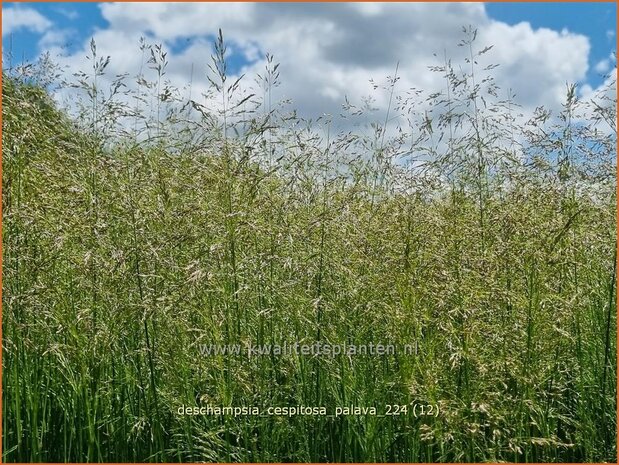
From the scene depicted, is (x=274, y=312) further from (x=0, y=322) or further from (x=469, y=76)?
(x=469, y=76)

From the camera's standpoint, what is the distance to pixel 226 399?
8.43ft

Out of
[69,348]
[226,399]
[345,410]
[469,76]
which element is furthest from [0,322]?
[469,76]

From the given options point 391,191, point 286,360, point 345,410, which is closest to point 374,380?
point 345,410

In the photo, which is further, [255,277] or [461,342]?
[255,277]

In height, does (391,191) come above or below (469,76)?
below

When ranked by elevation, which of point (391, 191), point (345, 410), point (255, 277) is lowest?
point (345, 410)

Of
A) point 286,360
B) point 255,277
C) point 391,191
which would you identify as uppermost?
point 391,191

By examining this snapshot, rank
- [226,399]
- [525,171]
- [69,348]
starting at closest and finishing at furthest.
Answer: [226,399] → [69,348] → [525,171]

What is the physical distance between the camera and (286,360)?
291cm

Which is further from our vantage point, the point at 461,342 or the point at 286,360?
the point at 286,360

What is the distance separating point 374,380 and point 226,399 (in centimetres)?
70

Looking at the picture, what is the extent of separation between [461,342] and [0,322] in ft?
6.46

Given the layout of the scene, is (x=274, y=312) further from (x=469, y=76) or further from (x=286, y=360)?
(x=469, y=76)

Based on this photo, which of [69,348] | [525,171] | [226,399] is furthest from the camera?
[525,171]
